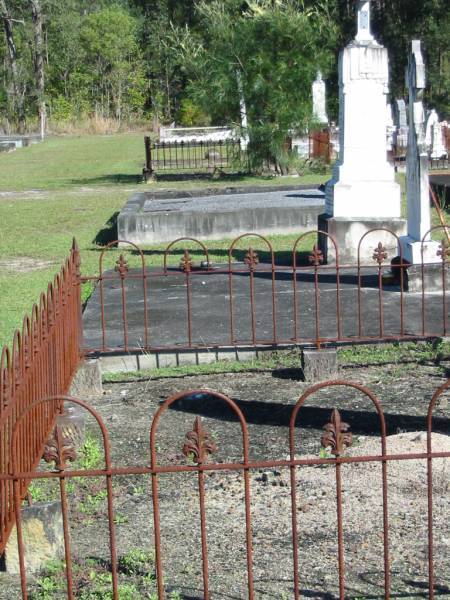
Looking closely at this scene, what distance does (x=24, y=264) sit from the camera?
1343cm

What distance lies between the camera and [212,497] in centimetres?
513

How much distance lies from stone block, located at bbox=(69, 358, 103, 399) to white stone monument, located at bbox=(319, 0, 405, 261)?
17.3ft

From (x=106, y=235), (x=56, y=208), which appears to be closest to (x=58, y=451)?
(x=106, y=235)

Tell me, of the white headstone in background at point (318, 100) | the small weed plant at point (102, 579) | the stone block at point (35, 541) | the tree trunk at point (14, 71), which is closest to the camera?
the small weed plant at point (102, 579)

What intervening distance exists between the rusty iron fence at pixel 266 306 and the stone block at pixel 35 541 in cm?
318

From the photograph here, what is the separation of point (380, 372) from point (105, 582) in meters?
3.66

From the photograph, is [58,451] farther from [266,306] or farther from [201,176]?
[201,176]

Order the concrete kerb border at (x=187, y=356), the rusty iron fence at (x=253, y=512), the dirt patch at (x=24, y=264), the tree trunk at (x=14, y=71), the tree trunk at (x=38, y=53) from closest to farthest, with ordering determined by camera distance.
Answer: the rusty iron fence at (x=253, y=512), the concrete kerb border at (x=187, y=356), the dirt patch at (x=24, y=264), the tree trunk at (x=38, y=53), the tree trunk at (x=14, y=71)

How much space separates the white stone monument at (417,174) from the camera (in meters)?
10.1

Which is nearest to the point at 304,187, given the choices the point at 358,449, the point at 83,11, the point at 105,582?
the point at 358,449

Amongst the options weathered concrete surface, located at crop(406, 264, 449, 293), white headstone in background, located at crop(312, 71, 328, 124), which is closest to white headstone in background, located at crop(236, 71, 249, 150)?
white headstone in background, located at crop(312, 71, 328, 124)

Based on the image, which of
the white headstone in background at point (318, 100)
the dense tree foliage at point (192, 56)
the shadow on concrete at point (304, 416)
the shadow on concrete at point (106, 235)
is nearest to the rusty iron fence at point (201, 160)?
the dense tree foliage at point (192, 56)

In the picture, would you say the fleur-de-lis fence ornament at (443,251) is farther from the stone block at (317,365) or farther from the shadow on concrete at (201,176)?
the shadow on concrete at (201,176)

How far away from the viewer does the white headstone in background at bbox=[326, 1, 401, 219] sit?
11.5 meters
